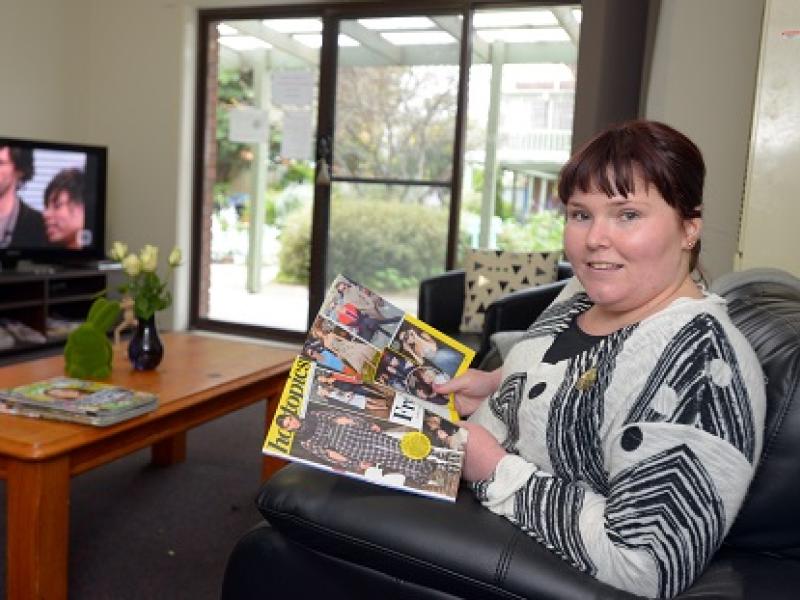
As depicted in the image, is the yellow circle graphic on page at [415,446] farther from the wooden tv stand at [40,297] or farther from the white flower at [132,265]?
the wooden tv stand at [40,297]

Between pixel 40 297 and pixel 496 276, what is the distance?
259 centimetres

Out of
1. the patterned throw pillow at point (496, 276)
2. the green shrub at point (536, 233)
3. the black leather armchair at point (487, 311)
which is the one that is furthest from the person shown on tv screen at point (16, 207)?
the green shrub at point (536, 233)

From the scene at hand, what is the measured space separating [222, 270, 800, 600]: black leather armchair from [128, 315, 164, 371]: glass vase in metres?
1.36

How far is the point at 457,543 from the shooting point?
1024mm

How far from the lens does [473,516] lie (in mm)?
1075

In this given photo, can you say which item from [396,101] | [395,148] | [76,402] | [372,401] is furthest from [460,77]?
[372,401]

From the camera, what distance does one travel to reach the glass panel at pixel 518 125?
14.4ft

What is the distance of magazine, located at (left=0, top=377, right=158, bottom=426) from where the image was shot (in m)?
1.82

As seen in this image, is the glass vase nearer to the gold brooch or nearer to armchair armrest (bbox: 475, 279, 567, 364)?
armchair armrest (bbox: 475, 279, 567, 364)

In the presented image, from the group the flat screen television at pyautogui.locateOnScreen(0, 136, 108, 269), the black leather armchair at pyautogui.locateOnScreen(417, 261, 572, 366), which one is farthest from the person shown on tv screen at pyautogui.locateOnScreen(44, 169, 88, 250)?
the black leather armchair at pyautogui.locateOnScreen(417, 261, 572, 366)

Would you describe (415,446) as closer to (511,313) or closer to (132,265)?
(132,265)

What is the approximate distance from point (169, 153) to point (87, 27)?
1041 millimetres

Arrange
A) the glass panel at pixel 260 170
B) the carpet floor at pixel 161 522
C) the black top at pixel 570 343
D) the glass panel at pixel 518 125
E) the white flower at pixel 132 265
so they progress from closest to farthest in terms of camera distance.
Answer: the black top at pixel 570 343
the carpet floor at pixel 161 522
the white flower at pixel 132 265
the glass panel at pixel 518 125
the glass panel at pixel 260 170

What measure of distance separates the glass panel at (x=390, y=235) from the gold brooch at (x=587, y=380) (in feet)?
11.8
